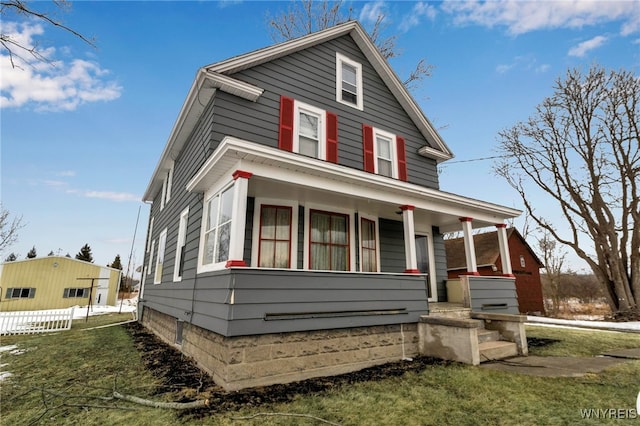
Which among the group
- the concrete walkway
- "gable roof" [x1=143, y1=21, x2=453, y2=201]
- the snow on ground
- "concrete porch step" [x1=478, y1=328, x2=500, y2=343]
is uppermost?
"gable roof" [x1=143, y1=21, x2=453, y2=201]

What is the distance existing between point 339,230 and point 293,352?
3.25 meters

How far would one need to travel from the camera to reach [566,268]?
24.3 meters

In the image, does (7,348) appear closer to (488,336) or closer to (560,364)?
(488,336)

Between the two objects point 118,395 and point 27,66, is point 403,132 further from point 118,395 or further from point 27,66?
point 118,395

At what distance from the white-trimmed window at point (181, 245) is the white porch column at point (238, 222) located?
368 centimetres

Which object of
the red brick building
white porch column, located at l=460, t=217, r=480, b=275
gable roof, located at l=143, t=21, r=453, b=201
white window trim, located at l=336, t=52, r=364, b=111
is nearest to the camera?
gable roof, located at l=143, t=21, r=453, b=201

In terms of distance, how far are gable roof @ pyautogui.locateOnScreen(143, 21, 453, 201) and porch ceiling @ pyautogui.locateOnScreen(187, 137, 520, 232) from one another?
2.16 meters

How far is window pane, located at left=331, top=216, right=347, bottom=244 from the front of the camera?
7.15 meters

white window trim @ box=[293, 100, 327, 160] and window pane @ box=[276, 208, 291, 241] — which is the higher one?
white window trim @ box=[293, 100, 327, 160]

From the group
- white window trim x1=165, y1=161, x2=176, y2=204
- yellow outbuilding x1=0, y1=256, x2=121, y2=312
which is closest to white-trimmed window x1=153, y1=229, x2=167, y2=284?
white window trim x1=165, y1=161, x2=176, y2=204

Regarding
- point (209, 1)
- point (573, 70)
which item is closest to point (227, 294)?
point (209, 1)

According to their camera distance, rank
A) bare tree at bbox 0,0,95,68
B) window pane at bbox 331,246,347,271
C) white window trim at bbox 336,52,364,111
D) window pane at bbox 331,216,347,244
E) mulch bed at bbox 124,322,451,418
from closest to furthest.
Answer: bare tree at bbox 0,0,95,68 → mulch bed at bbox 124,322,451,418 → window pane at bbox 331,246,347,271 → window pane at bbox 331,216,347,244 → white window trim at bbox 336,52,364,111

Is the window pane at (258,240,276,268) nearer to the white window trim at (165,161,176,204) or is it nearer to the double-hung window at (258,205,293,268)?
the double-hung window at (258,205,293,268)

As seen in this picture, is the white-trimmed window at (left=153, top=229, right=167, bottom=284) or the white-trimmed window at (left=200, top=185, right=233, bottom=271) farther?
the white-trimmed window at (left=153, top=229, right=167, bottom=284)
